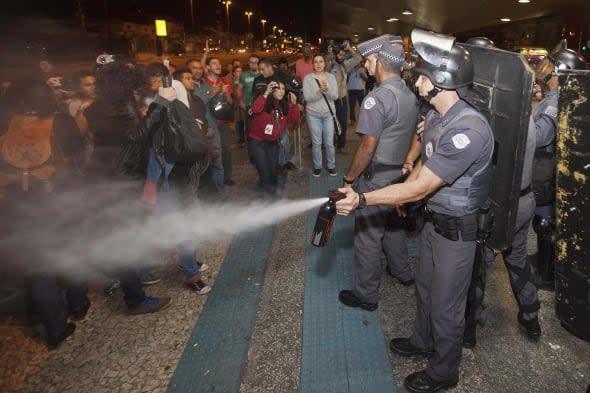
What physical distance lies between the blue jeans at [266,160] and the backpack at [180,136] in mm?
2528

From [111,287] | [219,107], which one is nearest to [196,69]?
[219,107]

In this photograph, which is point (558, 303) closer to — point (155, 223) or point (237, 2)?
point (155, 223)

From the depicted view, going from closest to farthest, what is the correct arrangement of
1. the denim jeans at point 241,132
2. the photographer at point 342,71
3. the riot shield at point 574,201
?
the riot shield at point 574,201, the photographer at point 342,71, the denim jeans at point 241,132

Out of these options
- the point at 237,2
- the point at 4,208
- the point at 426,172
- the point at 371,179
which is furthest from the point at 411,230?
the point at 237,2

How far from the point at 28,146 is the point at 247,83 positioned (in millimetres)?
5544

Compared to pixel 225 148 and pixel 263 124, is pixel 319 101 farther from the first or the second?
pixel 225 148

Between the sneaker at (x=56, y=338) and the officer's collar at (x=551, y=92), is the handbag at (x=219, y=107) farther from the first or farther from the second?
the officer's collar at (x=551, y=92)

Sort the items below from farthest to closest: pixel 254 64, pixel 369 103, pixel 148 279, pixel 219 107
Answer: pixel 254 64, pixel 219 107, pixel 148 279, pixel 369 103

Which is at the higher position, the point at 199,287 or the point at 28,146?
the point at 28,146

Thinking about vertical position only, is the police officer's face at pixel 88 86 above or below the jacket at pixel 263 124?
above

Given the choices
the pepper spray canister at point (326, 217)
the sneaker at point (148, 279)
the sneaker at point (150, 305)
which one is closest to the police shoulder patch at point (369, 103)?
the pepper spray canister at point (326, 217)

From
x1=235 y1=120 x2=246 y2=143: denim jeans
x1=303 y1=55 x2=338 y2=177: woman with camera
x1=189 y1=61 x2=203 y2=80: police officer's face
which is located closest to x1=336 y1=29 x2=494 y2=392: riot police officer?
x1=303 y1=55 x2=338 y2=177: woman with camera

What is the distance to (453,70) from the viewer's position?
2268 millimetres

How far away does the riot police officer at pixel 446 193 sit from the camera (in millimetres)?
2219
